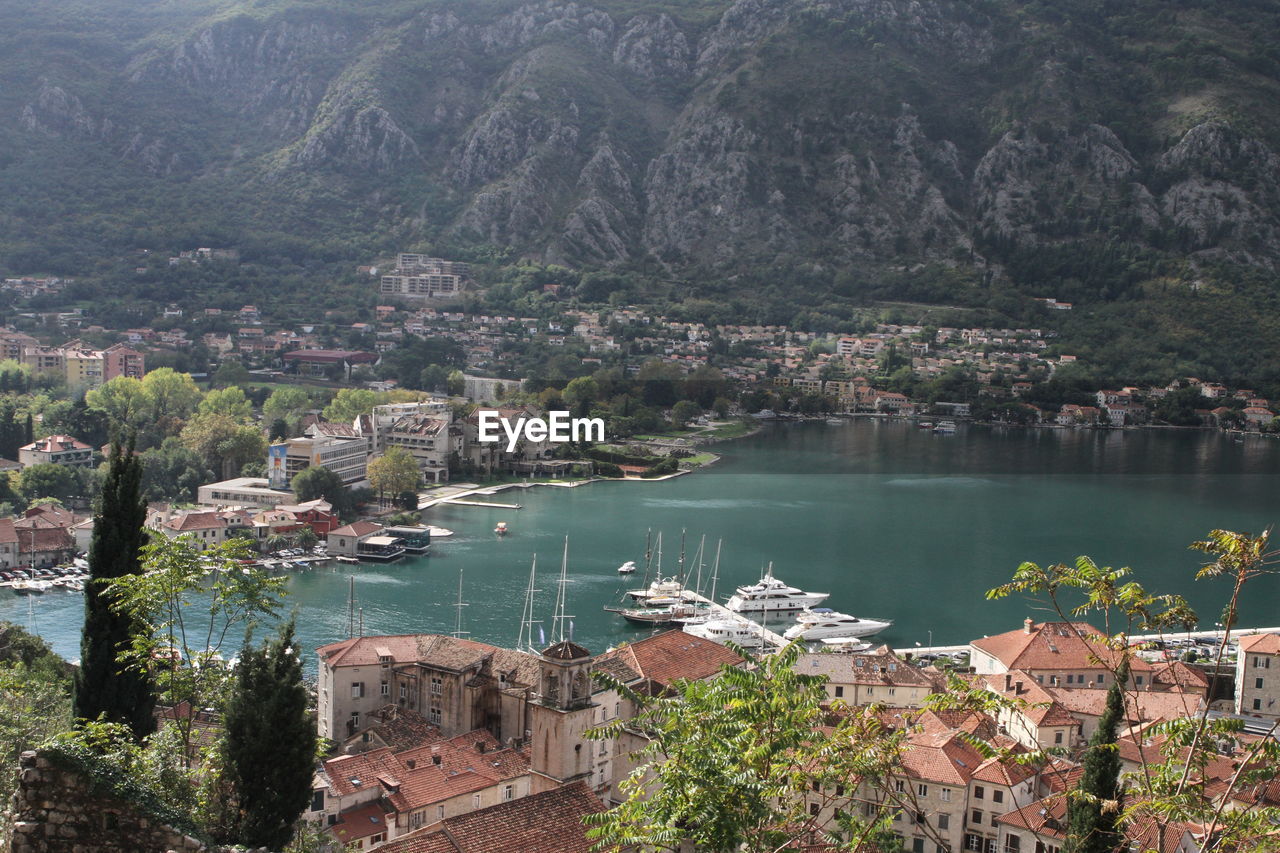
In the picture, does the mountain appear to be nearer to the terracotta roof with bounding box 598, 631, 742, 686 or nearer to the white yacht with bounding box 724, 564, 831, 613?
the white yacht with bounding box 724, 564, 831, 613

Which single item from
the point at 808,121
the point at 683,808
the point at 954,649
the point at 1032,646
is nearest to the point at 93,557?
the point at 683,808

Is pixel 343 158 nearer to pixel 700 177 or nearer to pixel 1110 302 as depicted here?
pixel 700 177

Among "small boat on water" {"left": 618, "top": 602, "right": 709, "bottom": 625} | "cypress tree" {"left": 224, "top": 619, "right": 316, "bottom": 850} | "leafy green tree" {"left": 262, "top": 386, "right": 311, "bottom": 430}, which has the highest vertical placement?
"cypress tree" {"left": 224, "top": 619, "right": 316, "bottom": 850}

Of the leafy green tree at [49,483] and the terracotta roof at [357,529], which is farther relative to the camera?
the leafy green tree at [49,483]

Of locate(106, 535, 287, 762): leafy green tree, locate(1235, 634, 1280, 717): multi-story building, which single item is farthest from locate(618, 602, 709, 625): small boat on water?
locate(106, 535, 287, 762): leafy green tree

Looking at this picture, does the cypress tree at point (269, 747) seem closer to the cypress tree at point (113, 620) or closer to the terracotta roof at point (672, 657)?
the cypress tree at point (113, 620)

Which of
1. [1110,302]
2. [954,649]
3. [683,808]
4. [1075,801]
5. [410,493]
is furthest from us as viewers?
[1110,302]

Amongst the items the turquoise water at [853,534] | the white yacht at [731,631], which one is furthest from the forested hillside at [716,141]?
the white yacht at [731,631]
